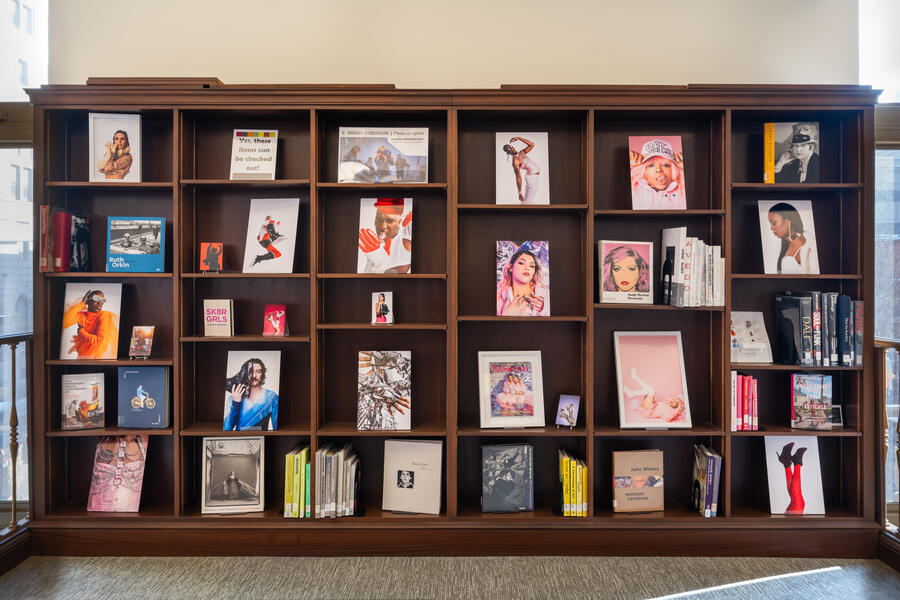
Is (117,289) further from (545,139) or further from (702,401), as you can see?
(702,401)

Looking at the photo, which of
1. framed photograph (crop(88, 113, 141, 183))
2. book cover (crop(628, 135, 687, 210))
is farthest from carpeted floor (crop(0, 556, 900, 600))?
framed photograph (crop(88, 113, 141, 183))

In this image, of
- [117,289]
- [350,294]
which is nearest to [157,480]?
[117,289]

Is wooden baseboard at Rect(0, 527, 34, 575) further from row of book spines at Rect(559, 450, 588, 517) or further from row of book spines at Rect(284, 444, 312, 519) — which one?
row of book spines at Rect(559, 450, 588, 517)

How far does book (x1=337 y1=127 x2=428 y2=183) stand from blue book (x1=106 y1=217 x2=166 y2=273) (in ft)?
3.10

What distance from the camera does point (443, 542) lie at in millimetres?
2424

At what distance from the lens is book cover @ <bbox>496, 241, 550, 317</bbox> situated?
8.14 feet

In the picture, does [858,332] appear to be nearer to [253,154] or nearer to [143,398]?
[253,154]

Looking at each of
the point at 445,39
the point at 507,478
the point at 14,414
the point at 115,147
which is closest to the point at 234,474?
the point at 14,414

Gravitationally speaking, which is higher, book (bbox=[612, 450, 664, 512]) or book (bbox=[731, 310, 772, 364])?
book (bbox=[731, 310, 772, 364])

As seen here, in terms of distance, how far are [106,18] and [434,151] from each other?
1.95 m

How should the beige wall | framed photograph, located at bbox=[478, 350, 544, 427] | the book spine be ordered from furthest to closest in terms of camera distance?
the beige wall, framed photograph, located at bbox=[478, 350, 544, 427], the book spine

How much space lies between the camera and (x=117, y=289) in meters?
2.53

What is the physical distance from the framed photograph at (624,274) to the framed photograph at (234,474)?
189 centimetres

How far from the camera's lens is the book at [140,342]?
2467 mm
